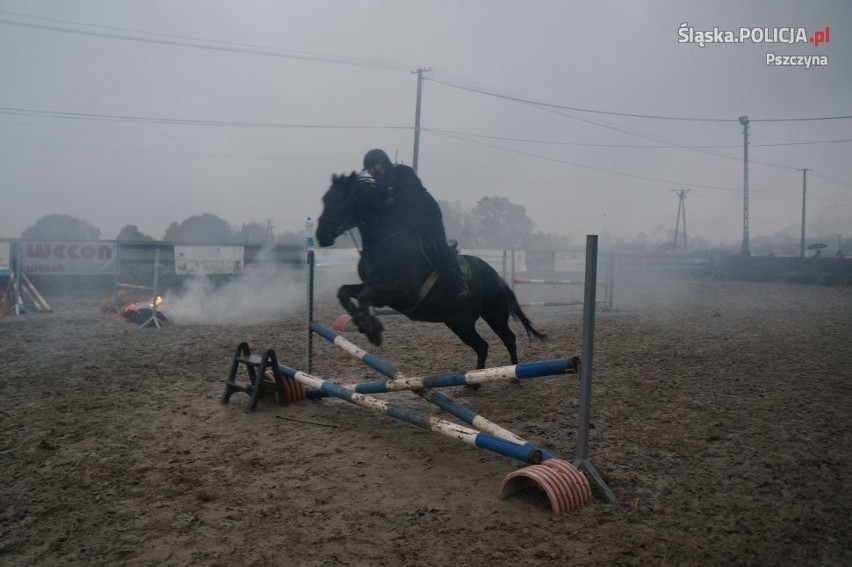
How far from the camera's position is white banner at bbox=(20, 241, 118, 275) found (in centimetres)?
1459

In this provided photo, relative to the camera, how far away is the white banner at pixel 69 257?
47.9ft

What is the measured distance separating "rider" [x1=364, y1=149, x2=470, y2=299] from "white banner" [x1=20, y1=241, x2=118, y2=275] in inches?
521

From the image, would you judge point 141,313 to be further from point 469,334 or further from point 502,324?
point 502,324

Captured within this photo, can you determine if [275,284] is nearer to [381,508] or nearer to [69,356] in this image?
[69,356]

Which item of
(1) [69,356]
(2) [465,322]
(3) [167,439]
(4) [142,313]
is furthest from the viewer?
(4) [142,313]

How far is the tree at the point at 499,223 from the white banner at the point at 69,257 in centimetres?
2160

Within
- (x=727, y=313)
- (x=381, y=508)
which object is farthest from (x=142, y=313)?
(x=727, y=313)

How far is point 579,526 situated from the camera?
2945 millimetres

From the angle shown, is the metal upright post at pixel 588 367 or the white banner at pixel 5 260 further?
the white banner at pixel 5 260

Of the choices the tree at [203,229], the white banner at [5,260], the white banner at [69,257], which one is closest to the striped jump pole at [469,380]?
the white banner at [5,260]

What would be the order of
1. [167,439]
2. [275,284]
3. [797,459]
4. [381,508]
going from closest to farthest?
[381,508], [797,459], [167,439], [275,284]

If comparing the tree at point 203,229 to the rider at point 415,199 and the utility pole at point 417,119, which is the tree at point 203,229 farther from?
the rider at point 415,199

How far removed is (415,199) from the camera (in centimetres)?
504

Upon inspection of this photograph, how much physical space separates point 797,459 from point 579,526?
201cm
